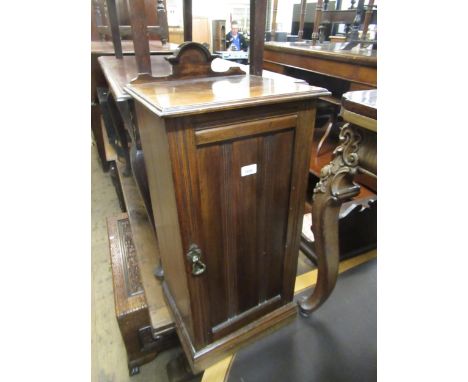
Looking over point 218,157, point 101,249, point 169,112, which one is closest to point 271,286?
point 218,157

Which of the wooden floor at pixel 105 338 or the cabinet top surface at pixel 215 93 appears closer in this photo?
the cabinet top surface at pixel 215 93

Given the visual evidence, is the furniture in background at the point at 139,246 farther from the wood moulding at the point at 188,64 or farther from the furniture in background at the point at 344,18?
the furniture in background at the point at 344,18

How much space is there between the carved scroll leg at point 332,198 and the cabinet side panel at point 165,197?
1.17ft

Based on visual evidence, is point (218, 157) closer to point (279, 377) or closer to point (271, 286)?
point (271, 286)

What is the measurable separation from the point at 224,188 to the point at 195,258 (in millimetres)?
173

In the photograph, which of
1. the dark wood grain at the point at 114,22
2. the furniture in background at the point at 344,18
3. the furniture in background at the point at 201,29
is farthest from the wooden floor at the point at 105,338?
the furniture in background at the point at 201,29

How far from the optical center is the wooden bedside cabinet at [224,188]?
0.55 meters

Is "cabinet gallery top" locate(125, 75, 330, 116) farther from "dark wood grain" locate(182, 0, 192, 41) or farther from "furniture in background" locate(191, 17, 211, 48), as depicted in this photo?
"furniture in background" locate(191, 17, 211, 48)

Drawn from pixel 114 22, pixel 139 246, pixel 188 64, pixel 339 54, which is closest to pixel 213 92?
pixel 188 64

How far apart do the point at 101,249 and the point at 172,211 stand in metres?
1.31

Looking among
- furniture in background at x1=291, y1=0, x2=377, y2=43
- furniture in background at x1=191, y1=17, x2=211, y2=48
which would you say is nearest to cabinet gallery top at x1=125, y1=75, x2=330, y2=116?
furniture in background at x1=291, y1=0, x2=377, y2=43

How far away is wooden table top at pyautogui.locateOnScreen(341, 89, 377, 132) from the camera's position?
0.53 m

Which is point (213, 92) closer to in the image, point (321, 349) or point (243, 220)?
point (243, 220)
